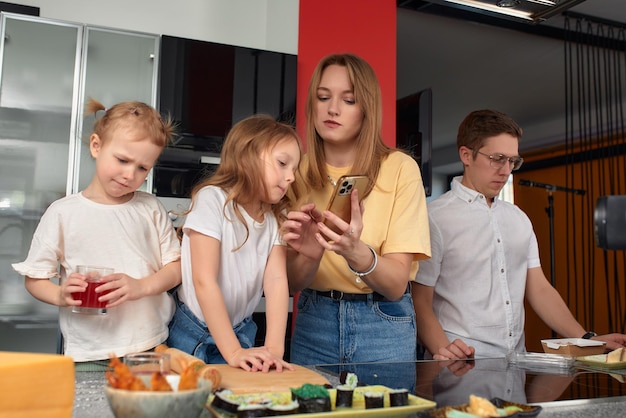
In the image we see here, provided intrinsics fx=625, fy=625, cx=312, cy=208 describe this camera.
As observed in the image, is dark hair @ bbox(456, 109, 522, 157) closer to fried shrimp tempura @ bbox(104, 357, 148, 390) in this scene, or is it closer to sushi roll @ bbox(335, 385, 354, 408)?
sushi roll @ bbox(335, 385, 354, 408)

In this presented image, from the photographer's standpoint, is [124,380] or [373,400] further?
[373,400]

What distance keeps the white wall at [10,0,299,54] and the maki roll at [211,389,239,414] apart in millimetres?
3073

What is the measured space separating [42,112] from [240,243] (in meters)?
2.18

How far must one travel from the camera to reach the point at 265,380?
3.40ft

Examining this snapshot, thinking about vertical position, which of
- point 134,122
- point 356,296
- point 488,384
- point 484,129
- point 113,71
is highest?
point 113,71

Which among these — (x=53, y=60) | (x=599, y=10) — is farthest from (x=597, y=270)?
(x=53, y=60)

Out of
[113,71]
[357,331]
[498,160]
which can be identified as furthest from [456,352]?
[113,71]

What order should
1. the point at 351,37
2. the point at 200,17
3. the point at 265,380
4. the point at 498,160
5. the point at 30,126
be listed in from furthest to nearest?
the point at 200,17
the point at 351,37
the point at 30,126
the point at 498,160
the point at 265,380

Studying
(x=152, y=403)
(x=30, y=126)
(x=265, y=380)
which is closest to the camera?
(x=152, y=403)

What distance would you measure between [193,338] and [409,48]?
454 centimetres

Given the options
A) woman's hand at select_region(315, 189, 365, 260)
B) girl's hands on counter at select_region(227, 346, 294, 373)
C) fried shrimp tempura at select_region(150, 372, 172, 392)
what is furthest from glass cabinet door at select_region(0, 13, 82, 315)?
fried shrimp tempura at select_region(150, 372, 172, 392)

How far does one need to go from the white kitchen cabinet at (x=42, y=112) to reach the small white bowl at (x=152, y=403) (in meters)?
2.69

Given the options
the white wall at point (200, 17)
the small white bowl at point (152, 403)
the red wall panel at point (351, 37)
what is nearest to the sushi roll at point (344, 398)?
the small white bowl at point (152, 403)

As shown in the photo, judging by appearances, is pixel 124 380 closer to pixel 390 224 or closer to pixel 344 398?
pixel 344 398
